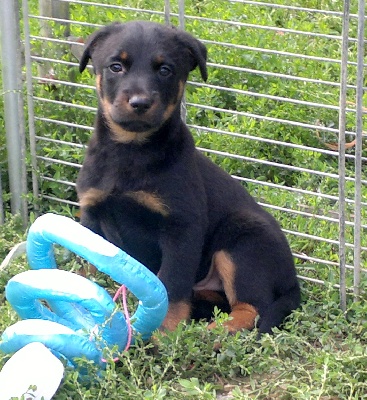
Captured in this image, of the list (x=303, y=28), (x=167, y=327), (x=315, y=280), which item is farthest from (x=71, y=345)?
(x=303, y=28)

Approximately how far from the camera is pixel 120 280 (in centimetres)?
305

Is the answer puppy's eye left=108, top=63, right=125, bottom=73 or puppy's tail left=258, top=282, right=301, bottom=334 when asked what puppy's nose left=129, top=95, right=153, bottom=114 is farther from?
puppy's tail left=258, top=282, right=301, bottom=334

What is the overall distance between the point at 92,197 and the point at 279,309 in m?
0.98

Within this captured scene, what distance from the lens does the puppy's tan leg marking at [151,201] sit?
3.57 meters

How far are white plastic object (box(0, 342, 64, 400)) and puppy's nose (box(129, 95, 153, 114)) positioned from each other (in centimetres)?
104

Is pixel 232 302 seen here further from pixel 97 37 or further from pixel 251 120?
pixel 251 120

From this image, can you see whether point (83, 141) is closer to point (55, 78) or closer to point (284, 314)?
point (55, 78)

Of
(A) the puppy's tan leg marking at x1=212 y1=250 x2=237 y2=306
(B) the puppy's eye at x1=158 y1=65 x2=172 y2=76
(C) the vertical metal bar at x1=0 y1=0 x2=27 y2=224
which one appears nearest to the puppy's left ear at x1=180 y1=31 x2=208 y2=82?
(B) the puppy's eye at x1=158 y1=65 x2=172 y2=76

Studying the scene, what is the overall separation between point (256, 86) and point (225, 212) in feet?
6.21

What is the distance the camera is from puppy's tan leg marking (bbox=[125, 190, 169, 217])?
11.7 feet

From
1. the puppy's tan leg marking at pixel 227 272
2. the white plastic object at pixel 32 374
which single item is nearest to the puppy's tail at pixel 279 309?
the puppy's tan leg marking at pixel 227 272

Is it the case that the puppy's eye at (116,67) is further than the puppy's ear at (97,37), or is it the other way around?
the puppy's ear at (97,37)

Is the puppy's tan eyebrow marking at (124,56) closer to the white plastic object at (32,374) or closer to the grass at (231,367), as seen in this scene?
the grass at (231,367)

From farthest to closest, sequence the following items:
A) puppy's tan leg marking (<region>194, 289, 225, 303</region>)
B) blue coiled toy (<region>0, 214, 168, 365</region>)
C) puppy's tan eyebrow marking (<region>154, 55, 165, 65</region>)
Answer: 1. puppy's tan leg marking (<region>194, 289, 225, 303</region>)
2. puppy's tan eyebrow marking (<region>154, 55, 165, 65</region>)
3. blue coiled toy (<region>0, 214, 168, 365</region>)
